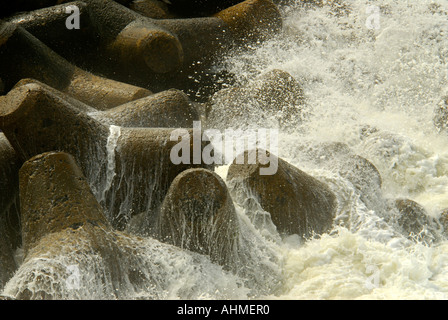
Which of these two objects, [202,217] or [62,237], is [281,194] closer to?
[202,217]

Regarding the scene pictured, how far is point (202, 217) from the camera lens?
148 inches

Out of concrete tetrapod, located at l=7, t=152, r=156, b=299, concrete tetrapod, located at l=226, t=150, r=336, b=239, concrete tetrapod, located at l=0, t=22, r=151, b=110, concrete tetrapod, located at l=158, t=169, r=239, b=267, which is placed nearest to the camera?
concrete tetrapod, located at l=7, t=152, r=156, b=299

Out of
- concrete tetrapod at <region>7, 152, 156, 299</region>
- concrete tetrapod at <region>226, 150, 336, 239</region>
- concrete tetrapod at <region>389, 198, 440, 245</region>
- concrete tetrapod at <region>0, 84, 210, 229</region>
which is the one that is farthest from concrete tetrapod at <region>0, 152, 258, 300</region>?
concrete tetrapod at <region>389, 198, 440, 245</region>

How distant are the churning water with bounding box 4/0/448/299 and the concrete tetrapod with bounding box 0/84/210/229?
0.64ft

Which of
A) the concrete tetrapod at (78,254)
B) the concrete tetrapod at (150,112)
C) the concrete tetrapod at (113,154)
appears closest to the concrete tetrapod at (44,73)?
the concrete tetrapod at (150,112)

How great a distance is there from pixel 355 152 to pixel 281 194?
68.0 inches

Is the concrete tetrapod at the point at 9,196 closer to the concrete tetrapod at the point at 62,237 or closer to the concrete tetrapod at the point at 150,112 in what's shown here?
the concrete tetrapod at the point at 62,237

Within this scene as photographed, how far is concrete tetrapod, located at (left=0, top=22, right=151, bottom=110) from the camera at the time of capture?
5.52m

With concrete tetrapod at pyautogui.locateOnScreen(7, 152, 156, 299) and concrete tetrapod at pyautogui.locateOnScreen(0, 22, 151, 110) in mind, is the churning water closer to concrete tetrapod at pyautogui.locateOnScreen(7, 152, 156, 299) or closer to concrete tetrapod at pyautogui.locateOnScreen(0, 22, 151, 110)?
concrete tetrapod at pyautogui.locateOnScreen(7, 152, 156, 299)

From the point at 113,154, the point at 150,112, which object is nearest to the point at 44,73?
the point at 150,112

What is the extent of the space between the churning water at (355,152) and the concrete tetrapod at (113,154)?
20cm

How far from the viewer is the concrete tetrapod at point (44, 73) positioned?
18.1ft

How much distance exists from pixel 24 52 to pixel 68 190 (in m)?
2.44
